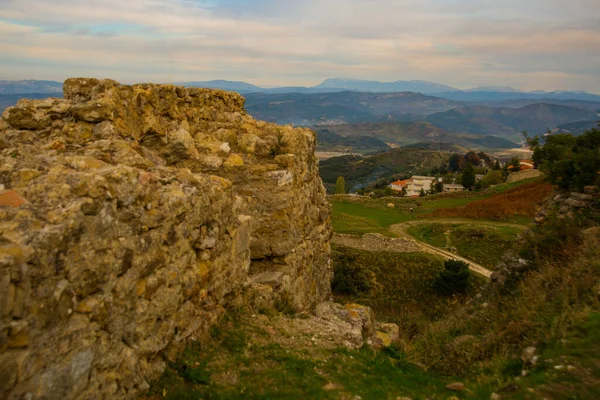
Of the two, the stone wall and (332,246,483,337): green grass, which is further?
the stone wall

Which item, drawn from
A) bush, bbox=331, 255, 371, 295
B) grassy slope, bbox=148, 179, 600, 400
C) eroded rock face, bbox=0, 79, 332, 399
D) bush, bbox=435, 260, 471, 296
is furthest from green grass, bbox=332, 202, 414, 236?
eroded rock face, bbox=0, 79, 332, 399

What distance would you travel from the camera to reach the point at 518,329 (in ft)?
33.8

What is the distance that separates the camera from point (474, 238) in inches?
1451

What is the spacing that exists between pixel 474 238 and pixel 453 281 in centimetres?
1313

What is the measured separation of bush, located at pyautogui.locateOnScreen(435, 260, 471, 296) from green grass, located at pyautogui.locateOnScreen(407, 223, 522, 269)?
6.71 meters

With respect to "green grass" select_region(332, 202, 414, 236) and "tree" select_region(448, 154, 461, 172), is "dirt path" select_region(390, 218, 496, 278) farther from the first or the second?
"tree" select_region(448, 154, 461, 172)

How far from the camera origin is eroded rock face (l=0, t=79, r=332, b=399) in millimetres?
5031

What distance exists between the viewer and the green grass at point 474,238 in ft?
109

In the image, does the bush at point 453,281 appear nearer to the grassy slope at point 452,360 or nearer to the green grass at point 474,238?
the green grass at point 474,238

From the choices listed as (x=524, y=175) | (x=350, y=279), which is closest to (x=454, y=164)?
(x=524, y=175)

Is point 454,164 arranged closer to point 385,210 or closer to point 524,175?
point 524,175

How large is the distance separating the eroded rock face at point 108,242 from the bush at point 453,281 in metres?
15.0

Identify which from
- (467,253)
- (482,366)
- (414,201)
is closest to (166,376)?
(482,366)

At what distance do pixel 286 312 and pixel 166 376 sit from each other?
4.84 metres
